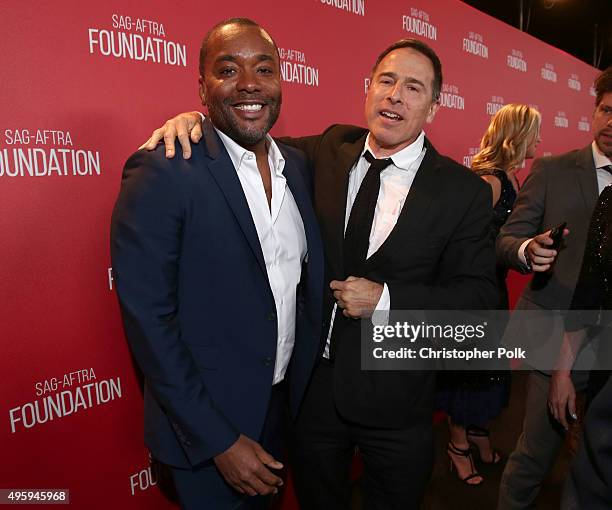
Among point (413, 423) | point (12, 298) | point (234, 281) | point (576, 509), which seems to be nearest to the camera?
point (576, 509)

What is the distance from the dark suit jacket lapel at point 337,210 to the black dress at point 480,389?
5.23ft

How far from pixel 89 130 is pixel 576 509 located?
5.39 feet

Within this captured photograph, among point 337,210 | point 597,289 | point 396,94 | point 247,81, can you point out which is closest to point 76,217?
point 247,81

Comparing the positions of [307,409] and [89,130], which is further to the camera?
[307,409]

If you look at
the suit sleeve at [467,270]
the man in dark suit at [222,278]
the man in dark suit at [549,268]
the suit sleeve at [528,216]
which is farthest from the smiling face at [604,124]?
the man in dark suit at [222,278]

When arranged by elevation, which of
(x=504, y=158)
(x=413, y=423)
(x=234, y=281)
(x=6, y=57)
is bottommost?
(x=413, y=423)

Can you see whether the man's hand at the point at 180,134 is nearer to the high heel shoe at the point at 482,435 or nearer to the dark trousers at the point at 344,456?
the dark trousers at the point at 344,456

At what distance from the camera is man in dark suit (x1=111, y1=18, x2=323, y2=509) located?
1274 mm

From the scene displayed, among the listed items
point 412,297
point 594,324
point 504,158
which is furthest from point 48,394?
point 504,158

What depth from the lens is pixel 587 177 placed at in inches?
85.2

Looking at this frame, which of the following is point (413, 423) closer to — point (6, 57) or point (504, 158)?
point (6, 57)

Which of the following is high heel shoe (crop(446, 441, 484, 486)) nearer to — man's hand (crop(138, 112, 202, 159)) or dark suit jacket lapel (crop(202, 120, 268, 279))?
dark suit jacket lapel (crop(202, 120, 268, 279))

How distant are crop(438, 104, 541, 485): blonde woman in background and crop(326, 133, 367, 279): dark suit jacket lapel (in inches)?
62.1

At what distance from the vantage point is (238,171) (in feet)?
4.97
